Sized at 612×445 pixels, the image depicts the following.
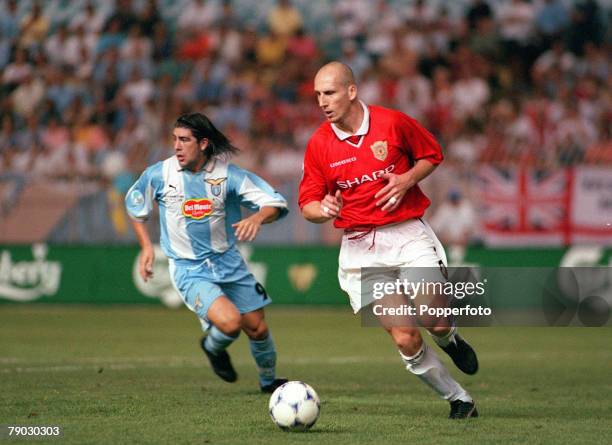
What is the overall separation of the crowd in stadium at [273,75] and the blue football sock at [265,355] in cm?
941

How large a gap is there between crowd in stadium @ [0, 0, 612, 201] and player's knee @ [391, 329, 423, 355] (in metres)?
10.9

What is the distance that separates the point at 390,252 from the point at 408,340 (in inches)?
27.0

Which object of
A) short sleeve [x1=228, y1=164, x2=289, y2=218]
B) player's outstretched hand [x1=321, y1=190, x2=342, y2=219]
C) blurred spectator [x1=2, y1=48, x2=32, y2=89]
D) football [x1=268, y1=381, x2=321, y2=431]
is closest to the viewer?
football [x1=268, y1=381, x2=321, y2=431]

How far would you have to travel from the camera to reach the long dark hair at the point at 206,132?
9188mm

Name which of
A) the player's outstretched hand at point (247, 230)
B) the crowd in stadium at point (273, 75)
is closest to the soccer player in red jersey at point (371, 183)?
the player's outstretched hand at point (247, 230)

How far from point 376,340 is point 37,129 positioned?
8598 millimetres

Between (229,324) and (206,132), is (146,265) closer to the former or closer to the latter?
(229,324)

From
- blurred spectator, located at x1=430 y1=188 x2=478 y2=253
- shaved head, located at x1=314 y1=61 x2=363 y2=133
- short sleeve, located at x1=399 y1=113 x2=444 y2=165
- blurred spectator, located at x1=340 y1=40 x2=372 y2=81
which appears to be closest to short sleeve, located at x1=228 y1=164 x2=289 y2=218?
shaved head, located at x1=314 y1=61 x2=363 y2=133

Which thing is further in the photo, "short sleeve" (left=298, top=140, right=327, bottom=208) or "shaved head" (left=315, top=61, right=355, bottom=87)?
"short sleeve" (left=298, top=140, right=327, bottom=208)

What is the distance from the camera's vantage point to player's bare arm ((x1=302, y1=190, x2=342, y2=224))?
741cm

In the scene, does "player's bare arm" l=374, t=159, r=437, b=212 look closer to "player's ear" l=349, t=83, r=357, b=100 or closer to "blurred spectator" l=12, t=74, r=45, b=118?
"player's ear" l=349, t=83, r=357, b=100

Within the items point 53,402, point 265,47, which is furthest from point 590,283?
point 53,402

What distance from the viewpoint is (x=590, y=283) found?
1736cm

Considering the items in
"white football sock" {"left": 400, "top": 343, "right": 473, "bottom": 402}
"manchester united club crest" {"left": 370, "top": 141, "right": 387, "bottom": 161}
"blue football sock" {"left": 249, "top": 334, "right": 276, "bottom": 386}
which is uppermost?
"manchester united club crest" {"left": 370, "top": 141, "right": 387, "bottom": 161}
